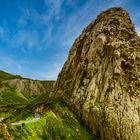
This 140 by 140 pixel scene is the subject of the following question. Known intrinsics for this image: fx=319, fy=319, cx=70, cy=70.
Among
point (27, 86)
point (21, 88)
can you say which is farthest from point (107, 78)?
point (27, 86)

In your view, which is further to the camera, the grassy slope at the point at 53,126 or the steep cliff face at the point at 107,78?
the steep cliff face at the point at 107,78

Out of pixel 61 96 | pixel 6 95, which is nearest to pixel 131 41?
pixel 61 96

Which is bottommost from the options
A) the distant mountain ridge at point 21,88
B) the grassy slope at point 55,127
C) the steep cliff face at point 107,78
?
the grassy slope at point 55,127

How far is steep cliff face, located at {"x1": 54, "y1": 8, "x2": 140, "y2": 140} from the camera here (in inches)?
2074

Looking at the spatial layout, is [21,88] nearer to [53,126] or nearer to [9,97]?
[9,97]

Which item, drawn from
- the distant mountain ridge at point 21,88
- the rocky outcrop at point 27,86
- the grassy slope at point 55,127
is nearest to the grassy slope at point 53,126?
the grassy slope at point 55,127

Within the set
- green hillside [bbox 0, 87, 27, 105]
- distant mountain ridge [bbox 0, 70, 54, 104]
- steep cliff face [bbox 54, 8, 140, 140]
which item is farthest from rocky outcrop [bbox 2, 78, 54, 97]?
steep cliff face [bbox 54, 8, 140, 140]

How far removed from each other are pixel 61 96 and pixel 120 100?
12542 millimetres

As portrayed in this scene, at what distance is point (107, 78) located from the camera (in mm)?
57906

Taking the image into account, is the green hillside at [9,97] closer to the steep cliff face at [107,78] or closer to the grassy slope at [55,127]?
the steep cliff face at [107,78]

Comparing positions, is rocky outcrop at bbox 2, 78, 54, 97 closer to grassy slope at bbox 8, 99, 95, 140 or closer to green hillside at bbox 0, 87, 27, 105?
green hillside at bbox 0, 87, 27, 105

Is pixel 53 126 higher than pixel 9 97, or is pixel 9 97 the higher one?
pixel 9 97

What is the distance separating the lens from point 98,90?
2282 inches

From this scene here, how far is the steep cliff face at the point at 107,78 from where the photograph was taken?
52688 millimetres
